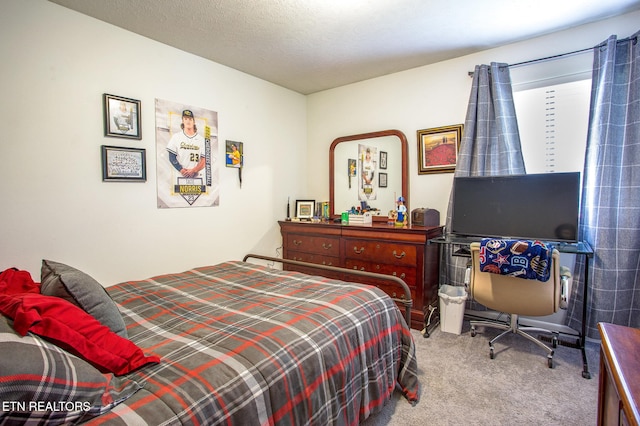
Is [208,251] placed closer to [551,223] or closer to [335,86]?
[335,86]

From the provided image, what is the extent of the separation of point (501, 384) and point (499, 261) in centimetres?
81

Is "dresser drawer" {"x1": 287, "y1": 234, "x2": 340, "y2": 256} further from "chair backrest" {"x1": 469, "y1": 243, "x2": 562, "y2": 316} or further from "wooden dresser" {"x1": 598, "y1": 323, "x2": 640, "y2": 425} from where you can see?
"wooden dresser" {"x1": 598, "y1": 323, "x2": 640, "y2": 425}

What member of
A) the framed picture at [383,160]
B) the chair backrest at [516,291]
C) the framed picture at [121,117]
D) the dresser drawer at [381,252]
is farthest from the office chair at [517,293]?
the framed picture at [121,117]

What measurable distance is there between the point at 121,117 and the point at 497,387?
3439mm

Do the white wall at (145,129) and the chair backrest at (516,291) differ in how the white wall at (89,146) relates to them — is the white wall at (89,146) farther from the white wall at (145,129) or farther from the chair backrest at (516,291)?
the chair backrest at (516,291)

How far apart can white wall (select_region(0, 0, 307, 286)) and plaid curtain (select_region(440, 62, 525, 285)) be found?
2.38m

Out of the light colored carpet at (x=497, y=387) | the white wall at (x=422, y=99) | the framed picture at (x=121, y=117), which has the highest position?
the white wall at (x=422, y=99)

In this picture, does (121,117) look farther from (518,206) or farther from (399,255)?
(518,206)

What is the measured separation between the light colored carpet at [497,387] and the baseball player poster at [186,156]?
246 centimetres

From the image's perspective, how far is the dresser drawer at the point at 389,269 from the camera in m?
3.09

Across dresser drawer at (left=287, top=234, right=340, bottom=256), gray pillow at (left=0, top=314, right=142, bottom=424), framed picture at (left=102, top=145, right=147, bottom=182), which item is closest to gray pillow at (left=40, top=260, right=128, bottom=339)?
gray pillow at (left=0, top=314, right=142, bottom=424)

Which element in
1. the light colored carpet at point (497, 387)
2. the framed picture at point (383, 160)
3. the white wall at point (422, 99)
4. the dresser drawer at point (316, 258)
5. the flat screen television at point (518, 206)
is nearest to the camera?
the light colored carpet at point (497, 387)

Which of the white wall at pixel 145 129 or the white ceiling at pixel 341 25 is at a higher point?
the white ceiling at pixel 341 25

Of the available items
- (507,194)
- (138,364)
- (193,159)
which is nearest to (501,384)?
(507,194)
